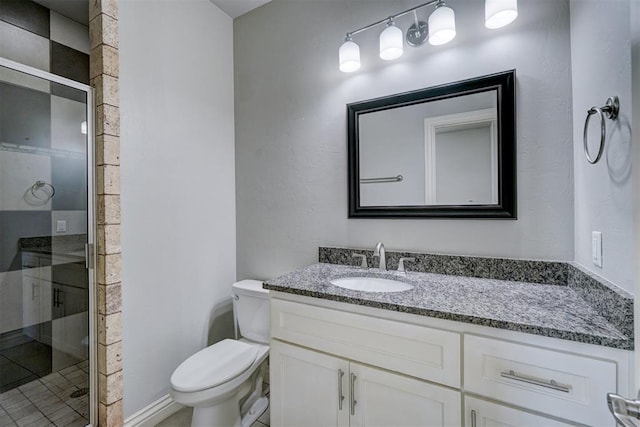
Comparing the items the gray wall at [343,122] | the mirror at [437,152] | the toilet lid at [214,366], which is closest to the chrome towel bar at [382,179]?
the mirror at [437,152]

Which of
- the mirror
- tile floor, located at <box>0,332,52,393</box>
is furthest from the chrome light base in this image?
tile floor, located at <box>0,332,52,393</box>

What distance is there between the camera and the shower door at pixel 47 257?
1.45 meters

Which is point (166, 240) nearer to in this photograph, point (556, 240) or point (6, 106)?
point (6, 106)

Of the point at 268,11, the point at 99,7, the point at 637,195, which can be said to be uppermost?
the point at 268,11

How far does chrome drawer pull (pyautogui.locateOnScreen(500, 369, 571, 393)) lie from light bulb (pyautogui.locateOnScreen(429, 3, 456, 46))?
1.41m

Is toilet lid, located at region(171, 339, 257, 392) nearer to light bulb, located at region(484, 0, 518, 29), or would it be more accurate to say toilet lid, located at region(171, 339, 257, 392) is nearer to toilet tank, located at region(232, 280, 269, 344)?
toilet tank, located at region(232, 280, 269, 344)

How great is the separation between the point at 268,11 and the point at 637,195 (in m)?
2.31

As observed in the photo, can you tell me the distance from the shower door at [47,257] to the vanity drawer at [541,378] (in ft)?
5.95

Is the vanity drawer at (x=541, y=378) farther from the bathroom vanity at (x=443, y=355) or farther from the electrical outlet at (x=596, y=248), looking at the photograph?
the electrical outlet at (x=596, y=248)

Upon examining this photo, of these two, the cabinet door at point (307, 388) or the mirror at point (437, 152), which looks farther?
the mirror at point (437, 152)

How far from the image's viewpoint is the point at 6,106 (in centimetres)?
142

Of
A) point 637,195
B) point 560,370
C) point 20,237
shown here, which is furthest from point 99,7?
point 560,370

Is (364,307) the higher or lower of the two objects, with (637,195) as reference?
lower

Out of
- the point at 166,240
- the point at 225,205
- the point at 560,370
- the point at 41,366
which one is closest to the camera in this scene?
the point at 560,370
